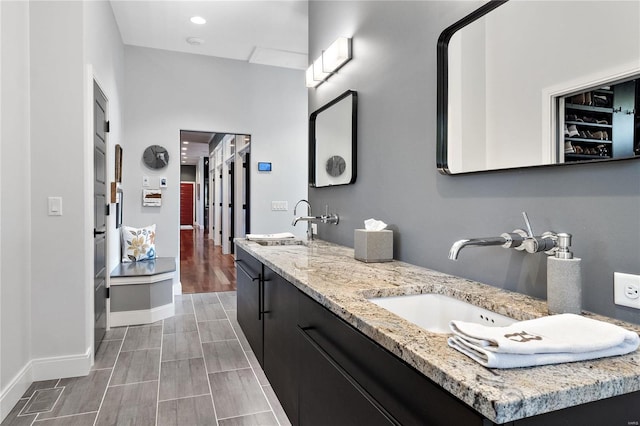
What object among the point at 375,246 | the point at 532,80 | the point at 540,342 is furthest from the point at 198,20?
the point at 540,342

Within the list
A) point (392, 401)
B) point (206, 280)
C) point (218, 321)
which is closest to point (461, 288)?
point (392, 401)

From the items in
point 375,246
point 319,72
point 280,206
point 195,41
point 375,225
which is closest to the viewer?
point 375,246

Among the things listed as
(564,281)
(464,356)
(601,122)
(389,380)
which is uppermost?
(601,122)

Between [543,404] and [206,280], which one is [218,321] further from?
[543,404]

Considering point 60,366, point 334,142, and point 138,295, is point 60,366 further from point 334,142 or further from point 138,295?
point 334,142

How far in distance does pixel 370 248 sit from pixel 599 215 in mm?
1044

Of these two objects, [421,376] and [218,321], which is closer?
[421,376]

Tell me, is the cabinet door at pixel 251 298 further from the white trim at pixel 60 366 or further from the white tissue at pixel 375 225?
the white trim at pixel 60 366

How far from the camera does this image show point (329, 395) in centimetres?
125

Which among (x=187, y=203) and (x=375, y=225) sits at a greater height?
(x=187, y=203)

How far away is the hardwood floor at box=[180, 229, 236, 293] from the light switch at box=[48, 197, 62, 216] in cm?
264

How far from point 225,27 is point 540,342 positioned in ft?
13.8

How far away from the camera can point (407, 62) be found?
6.48ft

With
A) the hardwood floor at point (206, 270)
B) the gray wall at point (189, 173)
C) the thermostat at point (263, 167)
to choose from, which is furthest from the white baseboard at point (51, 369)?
the gray wall at point (189, 173)
